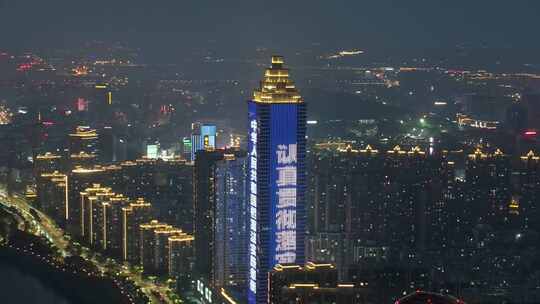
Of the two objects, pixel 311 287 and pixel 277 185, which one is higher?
pixel 277 185

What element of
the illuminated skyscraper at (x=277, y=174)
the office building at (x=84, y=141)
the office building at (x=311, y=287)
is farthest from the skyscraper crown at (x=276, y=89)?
the office building at (x=84, y=141)

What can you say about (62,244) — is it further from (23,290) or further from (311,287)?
(311,287)

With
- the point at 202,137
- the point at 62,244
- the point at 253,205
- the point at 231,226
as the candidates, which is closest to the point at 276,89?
the point at 253,205

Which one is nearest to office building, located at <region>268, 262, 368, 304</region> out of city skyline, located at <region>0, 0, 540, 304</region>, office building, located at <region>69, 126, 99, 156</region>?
city skyline, located at <region>0, 0, 540, 304</region>

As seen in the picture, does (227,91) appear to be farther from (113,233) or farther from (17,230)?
(17,230)

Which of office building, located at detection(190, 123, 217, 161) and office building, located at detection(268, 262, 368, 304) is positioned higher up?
office building, located at detection(190, 123, 217, 161)

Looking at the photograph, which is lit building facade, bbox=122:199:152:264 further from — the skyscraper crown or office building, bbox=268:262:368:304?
office building, bbox=268:262:368:304

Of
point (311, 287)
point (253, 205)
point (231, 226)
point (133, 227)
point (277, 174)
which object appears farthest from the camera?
point (133, 227)
